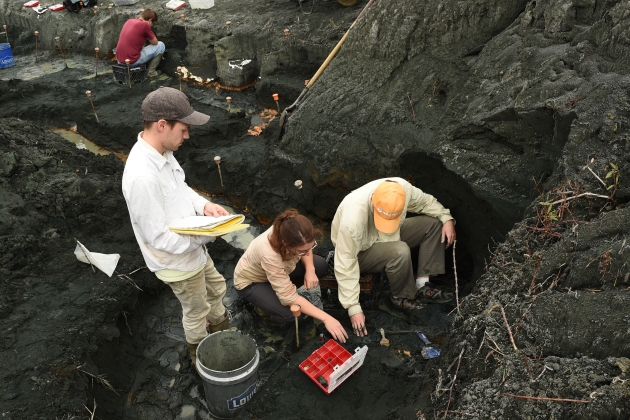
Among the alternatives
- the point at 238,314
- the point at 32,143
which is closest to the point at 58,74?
the point at 32,143

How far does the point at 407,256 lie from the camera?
346 cm

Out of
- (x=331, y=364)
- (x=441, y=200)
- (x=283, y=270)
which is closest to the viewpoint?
(x=331, y=364)

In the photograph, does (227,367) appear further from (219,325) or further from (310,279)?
Result: (310,279)

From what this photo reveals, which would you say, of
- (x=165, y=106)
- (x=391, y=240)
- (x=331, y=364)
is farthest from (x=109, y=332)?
(x=391, y=240)

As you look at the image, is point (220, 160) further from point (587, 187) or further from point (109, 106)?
point (587, 187)

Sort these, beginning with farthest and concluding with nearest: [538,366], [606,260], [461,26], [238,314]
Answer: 1. [461,26]
2. [238,314]
3. [606,260]
4. [538,366]

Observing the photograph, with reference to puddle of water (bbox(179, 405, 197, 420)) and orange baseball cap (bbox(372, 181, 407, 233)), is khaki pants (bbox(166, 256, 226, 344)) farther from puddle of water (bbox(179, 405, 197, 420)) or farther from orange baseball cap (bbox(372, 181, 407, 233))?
orange baseball cap (bbox(372, 181, 407, 233))

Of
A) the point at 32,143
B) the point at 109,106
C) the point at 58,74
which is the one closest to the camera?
the point at 32,143

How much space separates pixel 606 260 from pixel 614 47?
1.76 meters

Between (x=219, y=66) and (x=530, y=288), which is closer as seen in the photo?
(x=530, y=288)

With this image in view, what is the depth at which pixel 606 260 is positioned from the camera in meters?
2.14

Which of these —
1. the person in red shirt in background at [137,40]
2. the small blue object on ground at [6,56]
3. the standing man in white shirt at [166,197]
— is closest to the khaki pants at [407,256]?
the standing man in white shirt at [166,197]

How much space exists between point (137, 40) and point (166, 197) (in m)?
5.49

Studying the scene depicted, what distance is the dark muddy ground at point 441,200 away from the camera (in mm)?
2098
